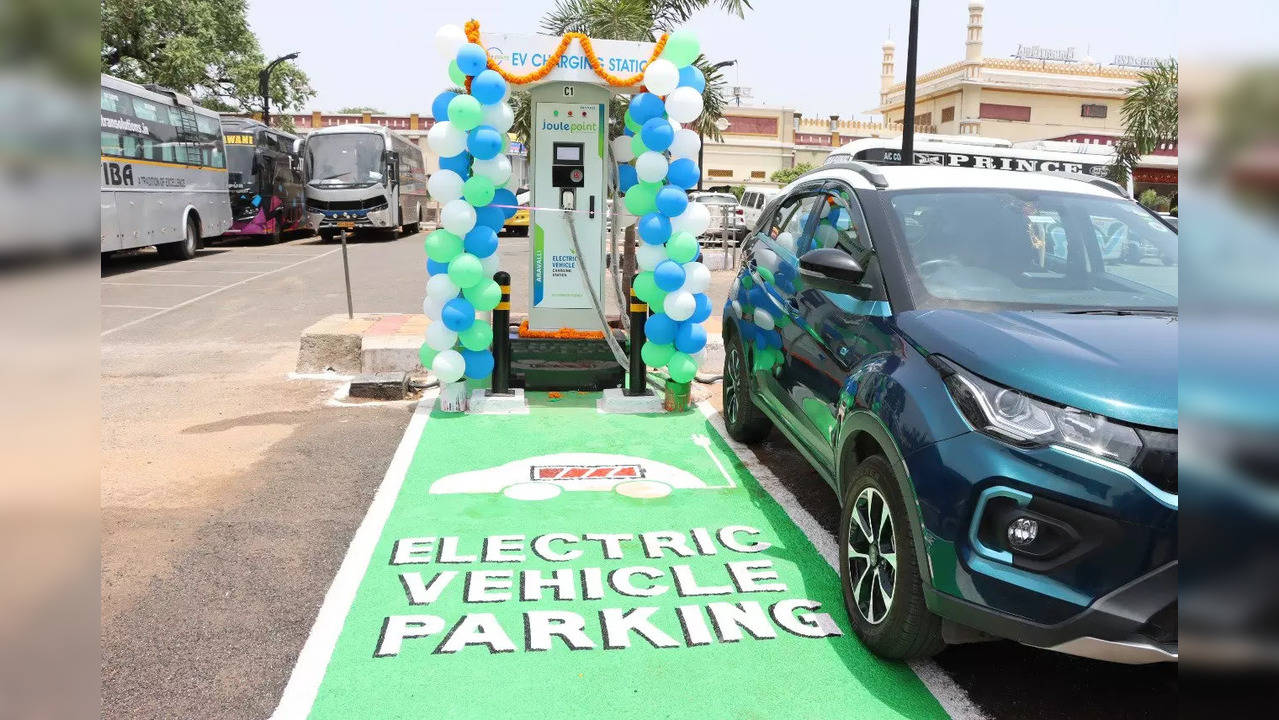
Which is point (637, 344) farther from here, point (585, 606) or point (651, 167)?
point (585, 606)

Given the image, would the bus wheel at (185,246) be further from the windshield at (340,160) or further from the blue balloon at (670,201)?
the blue balloon at (670,201)

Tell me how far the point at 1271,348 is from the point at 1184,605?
8.4 inches

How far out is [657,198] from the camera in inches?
288

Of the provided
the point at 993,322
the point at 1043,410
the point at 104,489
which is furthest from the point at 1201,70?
the point at 104,489

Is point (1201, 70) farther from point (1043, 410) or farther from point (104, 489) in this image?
point (104, 489)

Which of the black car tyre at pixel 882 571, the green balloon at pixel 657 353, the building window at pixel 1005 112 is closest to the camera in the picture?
the black car tyre at pixel 882 571

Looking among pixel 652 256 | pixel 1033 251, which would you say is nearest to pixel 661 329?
pixel 652 256

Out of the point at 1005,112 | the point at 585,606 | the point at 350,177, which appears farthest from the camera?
the point at 1005,112

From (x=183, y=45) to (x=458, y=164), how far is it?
91.9 ft

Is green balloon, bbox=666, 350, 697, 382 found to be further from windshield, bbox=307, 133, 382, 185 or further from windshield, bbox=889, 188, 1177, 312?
windshield, bbox=307, 133, 382, 185

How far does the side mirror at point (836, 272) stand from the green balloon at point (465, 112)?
3.58 meters

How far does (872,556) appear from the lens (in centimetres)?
366

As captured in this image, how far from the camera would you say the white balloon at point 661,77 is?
711 cm

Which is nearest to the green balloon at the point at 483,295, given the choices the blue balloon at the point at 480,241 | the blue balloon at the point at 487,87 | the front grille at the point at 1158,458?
the blue balloon at the point at 480,241
